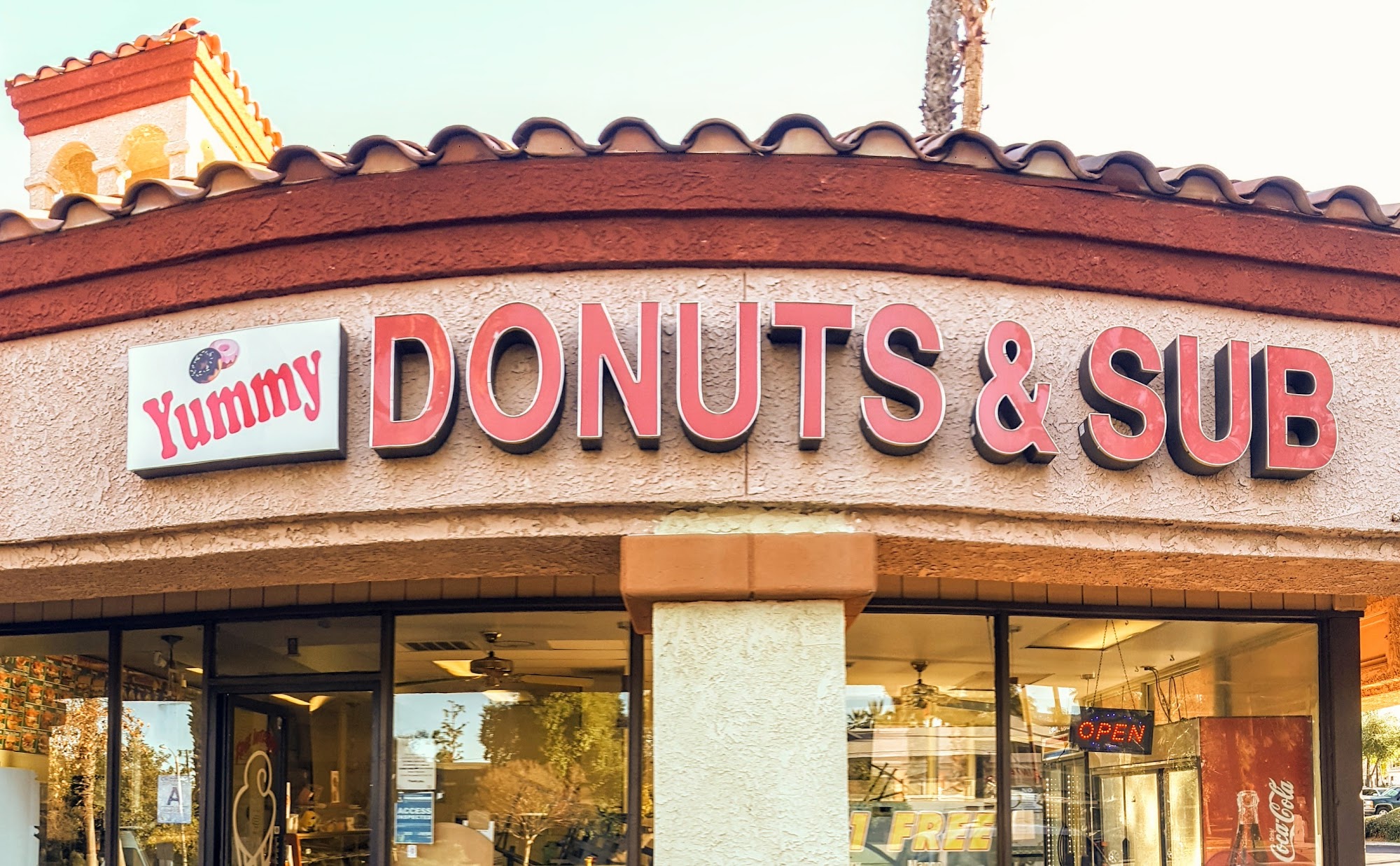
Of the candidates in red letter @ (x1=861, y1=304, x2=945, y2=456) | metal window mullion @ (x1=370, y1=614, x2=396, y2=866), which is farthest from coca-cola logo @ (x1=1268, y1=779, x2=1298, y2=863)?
metal window mullion @ (x1=370, y1=614, x2=396, y2=866)

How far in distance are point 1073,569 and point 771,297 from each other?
2067 millimetres

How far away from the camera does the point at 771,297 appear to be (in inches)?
229

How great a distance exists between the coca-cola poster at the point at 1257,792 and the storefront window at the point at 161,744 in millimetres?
Answer: 6278

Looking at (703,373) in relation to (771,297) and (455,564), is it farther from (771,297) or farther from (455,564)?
(455,564)

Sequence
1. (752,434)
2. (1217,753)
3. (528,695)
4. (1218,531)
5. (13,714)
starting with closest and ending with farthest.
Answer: (752,434), (1218,531), (528,695), (1217,753), (13,714)

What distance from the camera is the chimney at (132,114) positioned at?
41.1ft

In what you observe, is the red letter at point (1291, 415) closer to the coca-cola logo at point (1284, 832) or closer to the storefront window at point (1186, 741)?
the storefront window at point (1186, 741)

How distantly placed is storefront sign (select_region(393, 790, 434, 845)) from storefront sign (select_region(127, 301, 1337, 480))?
8.16ft

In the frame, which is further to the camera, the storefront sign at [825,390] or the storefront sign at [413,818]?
the storefront sign at [413,818]

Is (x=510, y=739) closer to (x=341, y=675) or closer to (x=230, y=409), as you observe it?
(x=341, y=675)

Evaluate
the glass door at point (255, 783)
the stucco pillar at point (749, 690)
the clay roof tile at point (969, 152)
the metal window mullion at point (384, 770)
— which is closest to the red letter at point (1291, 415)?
the clay roof tile at point (969, 152)

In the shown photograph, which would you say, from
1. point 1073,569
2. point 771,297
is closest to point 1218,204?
point 1073,569

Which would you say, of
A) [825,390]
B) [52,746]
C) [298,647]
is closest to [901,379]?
[825,390]

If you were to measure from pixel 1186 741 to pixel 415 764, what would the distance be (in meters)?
4.73
